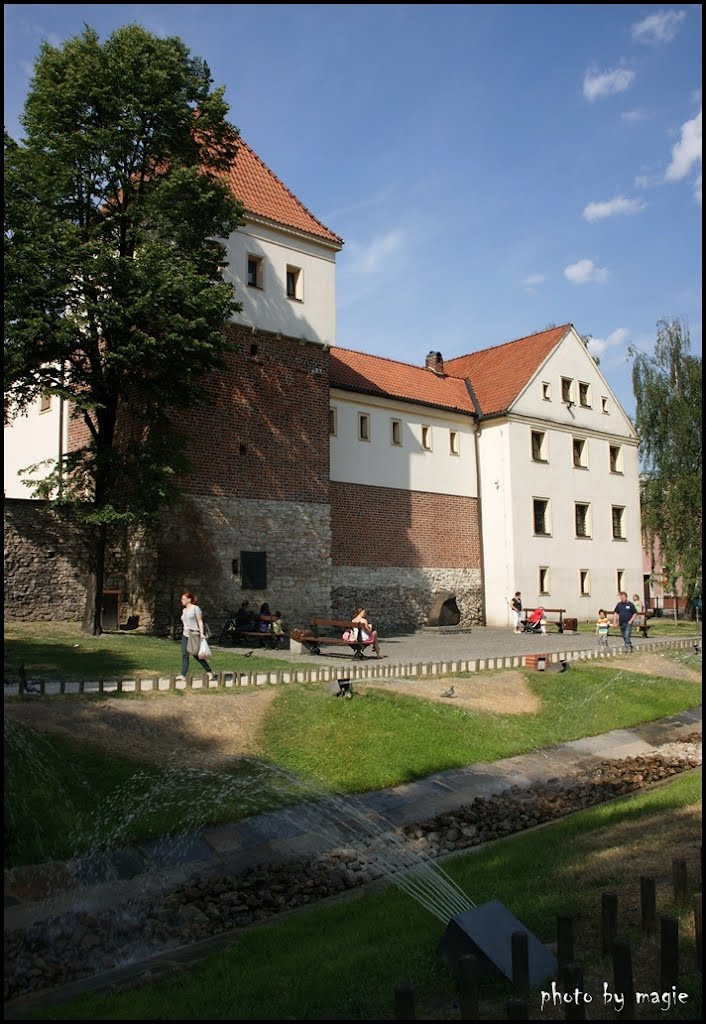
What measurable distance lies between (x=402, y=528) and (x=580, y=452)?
11.5 m

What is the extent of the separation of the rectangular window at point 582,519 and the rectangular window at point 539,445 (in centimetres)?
289

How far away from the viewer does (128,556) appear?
2622cm

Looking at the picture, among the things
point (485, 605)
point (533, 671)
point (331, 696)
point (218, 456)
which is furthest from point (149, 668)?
point (485, 605)

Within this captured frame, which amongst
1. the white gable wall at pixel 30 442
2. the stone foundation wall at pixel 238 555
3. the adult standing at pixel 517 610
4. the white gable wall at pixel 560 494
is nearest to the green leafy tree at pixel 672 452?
the white gable wall at pixel 560 494

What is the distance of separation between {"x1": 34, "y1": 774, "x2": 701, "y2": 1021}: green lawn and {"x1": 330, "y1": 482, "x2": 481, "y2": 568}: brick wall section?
73.1 feet

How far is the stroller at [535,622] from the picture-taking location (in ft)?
108

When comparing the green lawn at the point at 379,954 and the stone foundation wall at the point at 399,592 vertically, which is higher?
the stone foundation wall at the point at 399,592

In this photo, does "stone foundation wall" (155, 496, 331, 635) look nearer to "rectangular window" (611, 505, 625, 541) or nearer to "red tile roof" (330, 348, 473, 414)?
"red tile roof" (330, 348, 473, 414)

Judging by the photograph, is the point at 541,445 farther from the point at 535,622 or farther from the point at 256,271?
the point at 256,271

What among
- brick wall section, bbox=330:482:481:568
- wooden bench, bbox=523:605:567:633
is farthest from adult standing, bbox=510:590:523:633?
brick wall section, bbox=330:482:481:568

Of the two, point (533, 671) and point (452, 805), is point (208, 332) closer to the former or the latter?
point (533, 671)

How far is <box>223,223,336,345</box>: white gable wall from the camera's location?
27.9 meters

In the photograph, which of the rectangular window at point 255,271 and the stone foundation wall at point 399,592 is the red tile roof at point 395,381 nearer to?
the rectangular window at point 255,271

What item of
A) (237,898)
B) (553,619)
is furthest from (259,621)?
(237,898)
